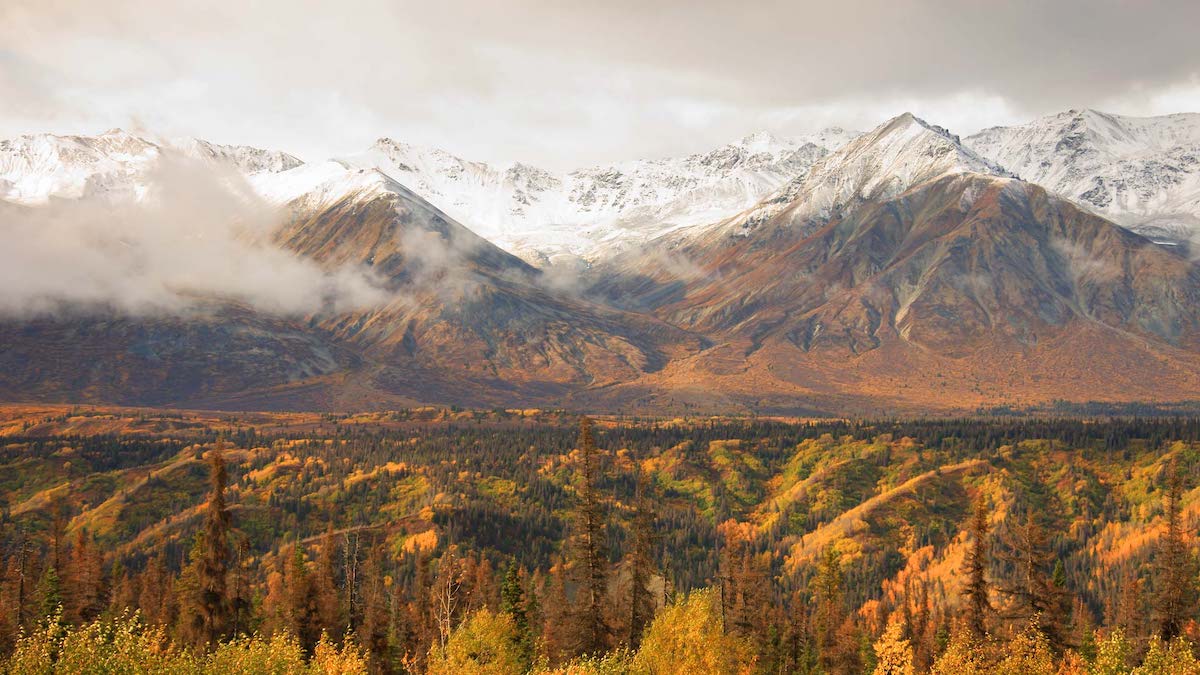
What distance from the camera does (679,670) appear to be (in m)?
73.7

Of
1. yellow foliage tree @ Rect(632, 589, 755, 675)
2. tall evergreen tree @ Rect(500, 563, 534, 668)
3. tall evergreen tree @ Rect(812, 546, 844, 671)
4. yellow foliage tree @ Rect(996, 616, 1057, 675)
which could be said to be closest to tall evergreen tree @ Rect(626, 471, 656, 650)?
yellow foliage tree @ Rect(632, 589, 755, 675)

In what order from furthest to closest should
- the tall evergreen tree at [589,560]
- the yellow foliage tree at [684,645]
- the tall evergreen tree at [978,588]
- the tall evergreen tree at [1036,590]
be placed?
the tall evergreen tree at [1036,590] → the tall evergreen tree at [589,560] → the tall evergreen tree at [978,588] → the yellow foliage tree at [684,645]

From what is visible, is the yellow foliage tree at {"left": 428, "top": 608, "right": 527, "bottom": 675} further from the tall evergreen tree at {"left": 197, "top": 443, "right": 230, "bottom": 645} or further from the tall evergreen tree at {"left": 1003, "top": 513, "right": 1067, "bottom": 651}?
the tall evergreen tree at {"left": 1003, "top": 513, "right": 1067, "bottom": 651}

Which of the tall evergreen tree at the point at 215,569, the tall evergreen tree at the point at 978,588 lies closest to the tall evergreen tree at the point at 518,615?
the tall evergreen tree at the point at 215,569

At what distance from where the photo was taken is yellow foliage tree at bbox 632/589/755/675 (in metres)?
74.9

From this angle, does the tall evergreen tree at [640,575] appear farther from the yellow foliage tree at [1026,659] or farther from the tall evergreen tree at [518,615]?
the yellow foliage tree at [1026,659]

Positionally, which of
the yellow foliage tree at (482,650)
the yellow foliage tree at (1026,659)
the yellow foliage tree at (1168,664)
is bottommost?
the yellow foliage tree at (482,650)

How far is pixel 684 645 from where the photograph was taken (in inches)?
3083

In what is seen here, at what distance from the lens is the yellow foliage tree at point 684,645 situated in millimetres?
74875

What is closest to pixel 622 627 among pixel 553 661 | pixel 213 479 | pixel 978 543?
pixel 553 661

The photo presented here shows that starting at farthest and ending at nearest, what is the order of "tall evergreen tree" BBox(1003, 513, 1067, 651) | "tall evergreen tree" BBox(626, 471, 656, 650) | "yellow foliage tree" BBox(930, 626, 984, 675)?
1. "tall evergreen tree" BBox(626, 471, 656, 650)
2. "tall evergreen tree" BBox(1003, 513, 1067, 651)
3. "yellow foliage tree" BBox(930, 626, 984, 675)

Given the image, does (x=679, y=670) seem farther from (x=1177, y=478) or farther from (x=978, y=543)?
(x=1177, y=478)

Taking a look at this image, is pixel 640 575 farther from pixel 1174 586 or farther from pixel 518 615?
pixel 1174 586

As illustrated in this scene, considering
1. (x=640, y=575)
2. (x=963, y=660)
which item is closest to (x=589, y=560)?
(x=640, y=575)
